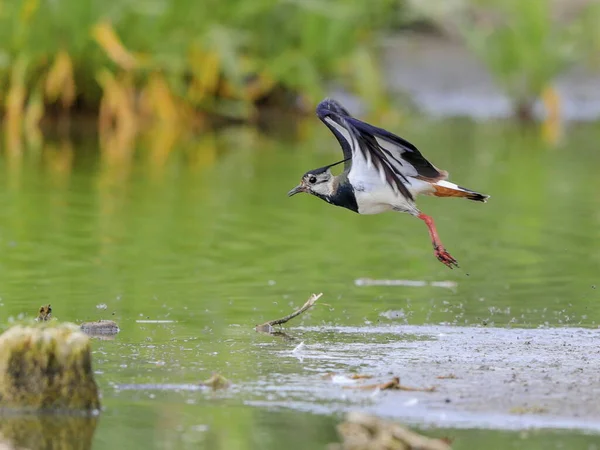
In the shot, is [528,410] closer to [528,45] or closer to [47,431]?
[47,431]

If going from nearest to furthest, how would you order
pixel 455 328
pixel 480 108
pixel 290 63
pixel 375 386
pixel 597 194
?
pixel 375 386, pixel 455 328, pixel 597 194, pixel 290 63, pixel 480 108

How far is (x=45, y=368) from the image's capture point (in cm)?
528

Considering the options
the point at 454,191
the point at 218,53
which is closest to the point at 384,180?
the point at 454,191

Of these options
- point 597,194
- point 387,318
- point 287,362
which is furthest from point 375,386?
point 597,194

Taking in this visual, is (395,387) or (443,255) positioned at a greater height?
(443,255)

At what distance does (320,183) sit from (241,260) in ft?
7.43

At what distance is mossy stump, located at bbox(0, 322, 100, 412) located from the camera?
17.3 ft

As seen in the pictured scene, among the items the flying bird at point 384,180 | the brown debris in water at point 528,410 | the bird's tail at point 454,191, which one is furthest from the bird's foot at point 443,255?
the brown debris in water at point 528,410

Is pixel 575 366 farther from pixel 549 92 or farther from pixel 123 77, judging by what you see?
pixel 549 92

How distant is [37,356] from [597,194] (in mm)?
9429

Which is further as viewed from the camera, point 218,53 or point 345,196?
point 218,53

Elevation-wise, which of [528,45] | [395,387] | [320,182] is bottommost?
[395,387]

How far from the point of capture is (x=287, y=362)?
20.8ft

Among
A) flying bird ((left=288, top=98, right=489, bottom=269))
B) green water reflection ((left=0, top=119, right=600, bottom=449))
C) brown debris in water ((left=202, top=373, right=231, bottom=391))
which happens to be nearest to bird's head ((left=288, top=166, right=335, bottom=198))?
flying bird ((left=288, top=98, right=489, bottom=269))
